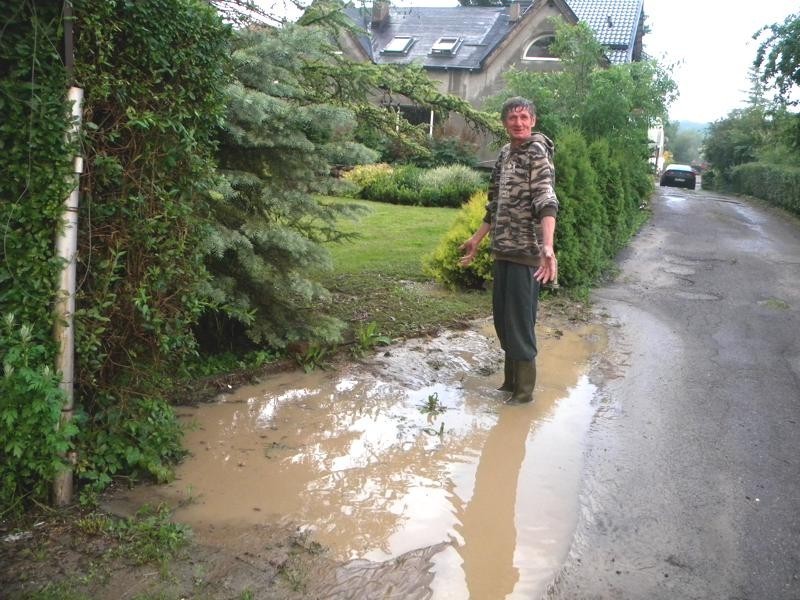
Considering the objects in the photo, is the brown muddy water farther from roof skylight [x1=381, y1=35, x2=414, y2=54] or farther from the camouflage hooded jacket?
roof skylight [x1=381, y1=35, x2=414, y2=54]

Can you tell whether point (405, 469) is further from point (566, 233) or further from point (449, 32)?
point (449, 32)

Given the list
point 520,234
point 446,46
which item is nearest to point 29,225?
point 520,234

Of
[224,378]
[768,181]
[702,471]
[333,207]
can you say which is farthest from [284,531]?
[768,181]

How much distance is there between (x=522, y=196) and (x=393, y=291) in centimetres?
346

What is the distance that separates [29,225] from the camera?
10.6 feet

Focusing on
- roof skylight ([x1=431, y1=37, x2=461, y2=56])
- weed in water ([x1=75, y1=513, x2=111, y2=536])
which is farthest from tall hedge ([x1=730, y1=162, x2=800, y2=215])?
weed in water ([x1=75, y1=513, x2=111, y2=536])

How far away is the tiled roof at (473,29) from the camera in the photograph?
1199 inches

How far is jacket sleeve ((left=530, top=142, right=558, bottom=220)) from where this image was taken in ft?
16.5

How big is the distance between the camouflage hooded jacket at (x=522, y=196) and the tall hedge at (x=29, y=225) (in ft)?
9.80

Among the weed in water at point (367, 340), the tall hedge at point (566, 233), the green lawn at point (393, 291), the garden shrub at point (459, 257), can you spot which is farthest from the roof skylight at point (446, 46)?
the weed in water at point (367, 340)

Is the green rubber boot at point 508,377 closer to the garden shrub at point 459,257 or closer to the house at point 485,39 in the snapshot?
the garden shrub at point 459,257

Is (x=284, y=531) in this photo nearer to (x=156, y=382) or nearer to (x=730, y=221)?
(x=156, y=382)

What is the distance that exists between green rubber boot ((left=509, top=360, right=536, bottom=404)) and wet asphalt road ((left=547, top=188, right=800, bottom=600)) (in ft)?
1.71

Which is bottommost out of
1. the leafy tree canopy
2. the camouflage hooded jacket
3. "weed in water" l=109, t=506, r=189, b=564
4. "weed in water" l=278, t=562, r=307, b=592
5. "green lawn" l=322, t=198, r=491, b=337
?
"weed in water" l=278, t=562, r=307, b=592
